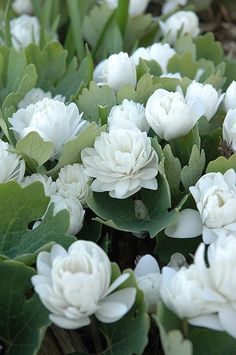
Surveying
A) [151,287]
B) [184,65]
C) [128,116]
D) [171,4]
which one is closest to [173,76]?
[184,65]

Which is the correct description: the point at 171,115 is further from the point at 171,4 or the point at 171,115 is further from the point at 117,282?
the point at 171,4

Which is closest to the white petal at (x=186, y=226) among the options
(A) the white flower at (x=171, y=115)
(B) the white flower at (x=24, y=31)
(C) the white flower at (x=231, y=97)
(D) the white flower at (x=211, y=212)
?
(D) the white flower at (x=211, y=212)

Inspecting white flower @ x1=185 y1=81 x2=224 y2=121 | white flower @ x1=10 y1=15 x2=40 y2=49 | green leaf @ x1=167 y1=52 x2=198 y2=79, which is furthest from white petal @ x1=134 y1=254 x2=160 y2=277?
white flower @ x1=10 y1=15 x2=40 y2=49

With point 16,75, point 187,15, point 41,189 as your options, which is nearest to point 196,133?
point 41,189

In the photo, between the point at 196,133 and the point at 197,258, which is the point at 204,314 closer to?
the point at 197,258

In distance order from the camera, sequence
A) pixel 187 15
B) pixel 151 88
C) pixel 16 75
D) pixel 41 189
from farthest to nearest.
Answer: pixel 187 15
pixel 16 75
pixel 151 88
pixel 41 189

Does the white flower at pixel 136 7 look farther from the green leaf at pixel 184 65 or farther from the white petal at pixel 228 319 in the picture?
the white petal at pixel 228 319

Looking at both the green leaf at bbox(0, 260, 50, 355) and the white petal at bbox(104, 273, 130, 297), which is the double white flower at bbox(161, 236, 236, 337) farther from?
the green leaf at bbox(0, 260, 50, 355)
